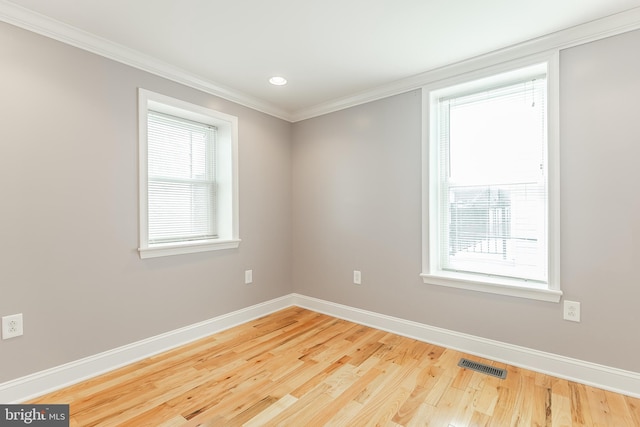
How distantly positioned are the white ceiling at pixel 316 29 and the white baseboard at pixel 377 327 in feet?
7.35

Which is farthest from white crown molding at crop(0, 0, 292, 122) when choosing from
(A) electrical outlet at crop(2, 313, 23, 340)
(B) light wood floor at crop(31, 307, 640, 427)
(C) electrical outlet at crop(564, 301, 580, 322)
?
(C) electrical outlet at crop(564, 301, 580, 322)

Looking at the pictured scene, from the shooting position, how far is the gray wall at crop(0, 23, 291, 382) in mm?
1835

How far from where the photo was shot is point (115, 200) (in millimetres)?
2256

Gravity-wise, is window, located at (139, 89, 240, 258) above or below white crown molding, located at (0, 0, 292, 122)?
below

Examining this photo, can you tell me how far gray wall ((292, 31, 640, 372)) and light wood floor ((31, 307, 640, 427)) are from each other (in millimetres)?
351

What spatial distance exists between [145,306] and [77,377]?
0.58m

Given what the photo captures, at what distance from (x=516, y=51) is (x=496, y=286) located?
176 cm

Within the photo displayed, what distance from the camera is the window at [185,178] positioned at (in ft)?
8.16

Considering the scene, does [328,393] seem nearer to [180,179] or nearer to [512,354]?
[512,354]

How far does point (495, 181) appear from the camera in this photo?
8.16 ft

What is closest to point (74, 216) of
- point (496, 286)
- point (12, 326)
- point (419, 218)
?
point (12, 326)

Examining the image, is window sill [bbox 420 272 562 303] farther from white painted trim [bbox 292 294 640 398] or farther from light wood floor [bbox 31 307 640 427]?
light wood floor [bbox 31 307 640 427]

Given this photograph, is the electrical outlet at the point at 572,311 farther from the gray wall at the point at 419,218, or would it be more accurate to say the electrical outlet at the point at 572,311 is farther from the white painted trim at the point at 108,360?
the white painted trim at the point at 108,360

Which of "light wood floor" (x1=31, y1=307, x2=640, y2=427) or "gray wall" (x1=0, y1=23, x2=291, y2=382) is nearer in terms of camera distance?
"light wood floor" (x1=31, y1=307, x2=640, y2=427)
